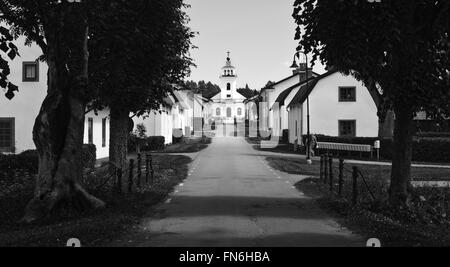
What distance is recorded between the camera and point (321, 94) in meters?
40.1

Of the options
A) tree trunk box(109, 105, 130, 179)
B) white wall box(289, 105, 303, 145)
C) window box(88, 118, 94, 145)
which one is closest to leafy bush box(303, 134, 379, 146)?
white wall box(289, 105, 303, 145)

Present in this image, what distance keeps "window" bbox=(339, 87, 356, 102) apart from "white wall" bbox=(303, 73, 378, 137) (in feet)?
0.79

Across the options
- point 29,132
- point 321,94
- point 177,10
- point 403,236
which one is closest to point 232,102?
point 321,94

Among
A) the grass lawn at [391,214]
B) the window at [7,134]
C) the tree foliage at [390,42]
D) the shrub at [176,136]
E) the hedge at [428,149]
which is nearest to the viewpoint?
the grass lawn at [391,214]

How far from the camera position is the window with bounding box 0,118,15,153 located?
28.1m

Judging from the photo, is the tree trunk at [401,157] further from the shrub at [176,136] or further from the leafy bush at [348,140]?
the shrub at [176,136]

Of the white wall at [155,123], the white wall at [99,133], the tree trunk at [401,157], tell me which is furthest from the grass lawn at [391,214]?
the white wall at [155,123]

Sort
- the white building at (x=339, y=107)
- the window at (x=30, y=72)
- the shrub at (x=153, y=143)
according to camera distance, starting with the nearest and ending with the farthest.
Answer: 1. the window at (x=30, y=72)
2. the white building at (x=339, y=107)
3. the shrub at (x=153, y=143)

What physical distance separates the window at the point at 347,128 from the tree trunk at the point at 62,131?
30319 mm

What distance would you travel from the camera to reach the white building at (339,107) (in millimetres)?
39562

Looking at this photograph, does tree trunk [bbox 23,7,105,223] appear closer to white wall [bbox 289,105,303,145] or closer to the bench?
the bench

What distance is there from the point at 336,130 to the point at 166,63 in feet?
84.9

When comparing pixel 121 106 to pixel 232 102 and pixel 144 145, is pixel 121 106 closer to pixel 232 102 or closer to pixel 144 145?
pixel 144 145

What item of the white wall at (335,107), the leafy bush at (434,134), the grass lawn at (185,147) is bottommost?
the grass lawn at (185,147)
